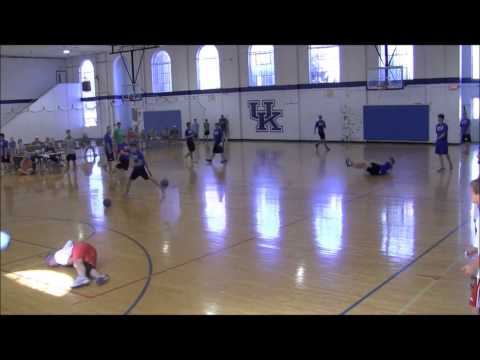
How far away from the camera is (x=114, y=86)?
3666cm

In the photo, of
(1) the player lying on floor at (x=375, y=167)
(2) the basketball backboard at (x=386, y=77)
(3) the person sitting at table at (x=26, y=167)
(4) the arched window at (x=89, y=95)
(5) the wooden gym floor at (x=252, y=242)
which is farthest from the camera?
(4) the arched window at (x=89, y=95)

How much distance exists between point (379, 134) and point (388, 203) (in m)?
15.2

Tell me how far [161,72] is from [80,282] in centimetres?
2834

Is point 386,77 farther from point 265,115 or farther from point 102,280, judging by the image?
point 102,280

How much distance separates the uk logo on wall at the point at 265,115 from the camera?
98.4ft

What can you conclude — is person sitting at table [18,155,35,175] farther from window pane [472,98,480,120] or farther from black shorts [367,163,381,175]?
window pane [472,98,480,120]

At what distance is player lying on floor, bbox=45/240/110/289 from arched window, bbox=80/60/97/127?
31.4 m

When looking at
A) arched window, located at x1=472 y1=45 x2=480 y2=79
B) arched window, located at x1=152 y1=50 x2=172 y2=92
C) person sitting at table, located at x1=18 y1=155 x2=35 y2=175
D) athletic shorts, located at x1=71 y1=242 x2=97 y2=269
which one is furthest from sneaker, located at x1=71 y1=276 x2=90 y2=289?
arched window, located at x1=152 y1=50 x2=172 y2=92

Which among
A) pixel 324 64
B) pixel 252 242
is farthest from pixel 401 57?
pixel 252 242

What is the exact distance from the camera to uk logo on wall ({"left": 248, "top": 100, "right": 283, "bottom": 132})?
30.0 m

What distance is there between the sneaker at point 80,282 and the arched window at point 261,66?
930 inches

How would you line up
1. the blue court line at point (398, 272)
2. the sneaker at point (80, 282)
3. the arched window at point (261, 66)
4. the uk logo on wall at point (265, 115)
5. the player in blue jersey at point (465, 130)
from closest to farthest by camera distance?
the blue court line at point (398, 272) → the sneaker at point (80, 282) → the player in blue jersey at point (465, 130) → the arched window at point (261, 66) → the uk logo on wall at point (265, 115)

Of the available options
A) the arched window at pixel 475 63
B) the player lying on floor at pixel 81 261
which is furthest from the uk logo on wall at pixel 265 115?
the player lying on floor at pixel 81 261

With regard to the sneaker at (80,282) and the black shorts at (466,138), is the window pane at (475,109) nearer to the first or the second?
the black shorts at (466,138)
